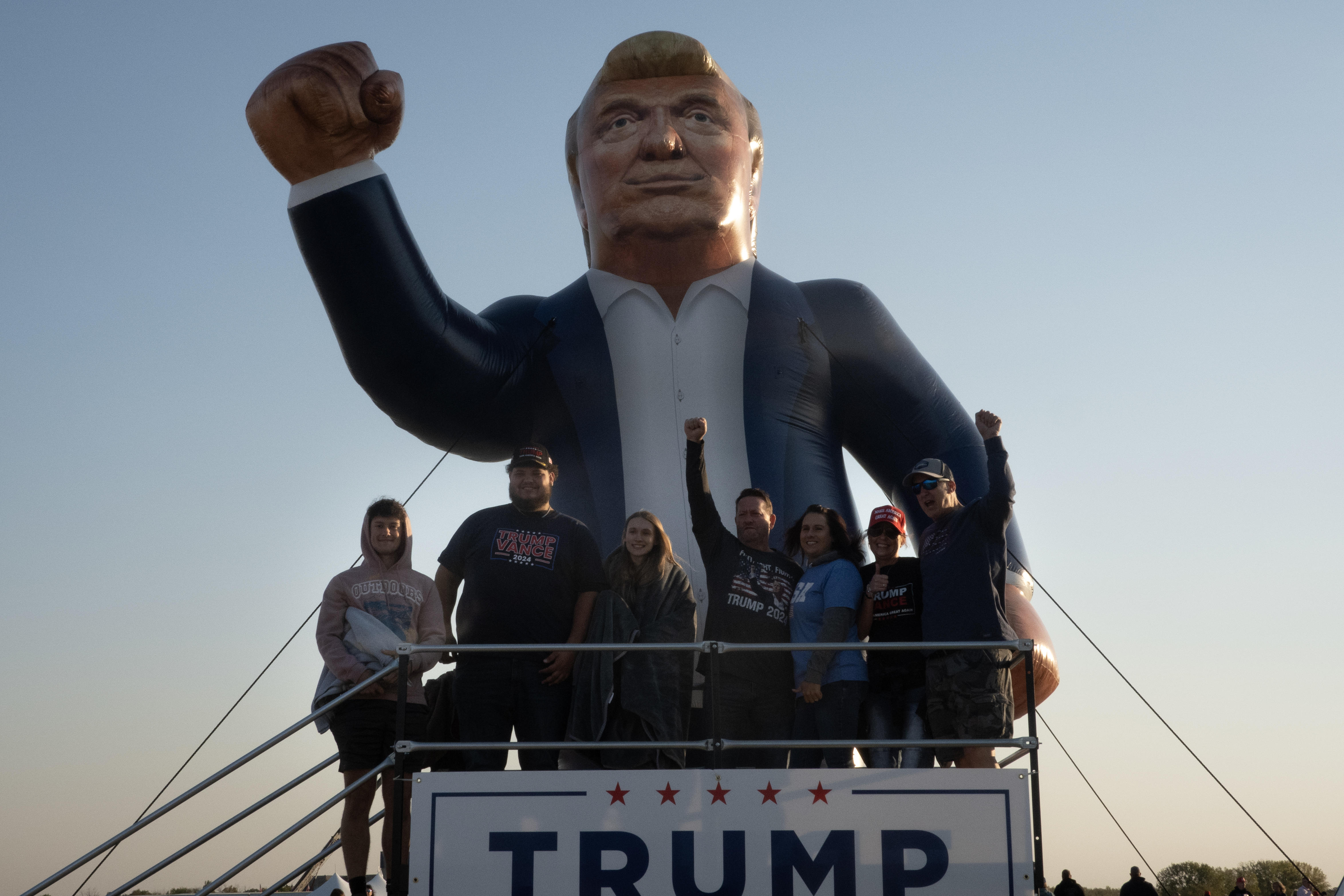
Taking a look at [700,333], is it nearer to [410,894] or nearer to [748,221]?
[748,221]

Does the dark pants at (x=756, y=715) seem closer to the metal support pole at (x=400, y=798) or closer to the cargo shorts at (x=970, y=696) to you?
the cargo shorts at (x=970, y=696)

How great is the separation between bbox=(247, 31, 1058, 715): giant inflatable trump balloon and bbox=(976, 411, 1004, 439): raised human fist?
143 cm

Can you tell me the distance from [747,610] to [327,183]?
8.78ft

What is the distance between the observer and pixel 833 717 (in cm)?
448

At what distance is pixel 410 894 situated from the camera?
398cm

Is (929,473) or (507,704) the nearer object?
(507,704)

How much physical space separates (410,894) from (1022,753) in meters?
2.00

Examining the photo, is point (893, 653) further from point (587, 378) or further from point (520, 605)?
point (587, 378)

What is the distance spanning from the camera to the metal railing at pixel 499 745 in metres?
3.94

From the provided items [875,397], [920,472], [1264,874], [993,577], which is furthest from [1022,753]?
[1264,874]

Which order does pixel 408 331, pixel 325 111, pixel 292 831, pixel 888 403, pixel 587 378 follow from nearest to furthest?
pixel 292 831
pixel 325 111
pixel 408 331
pixel 587 378
pixel 888 403

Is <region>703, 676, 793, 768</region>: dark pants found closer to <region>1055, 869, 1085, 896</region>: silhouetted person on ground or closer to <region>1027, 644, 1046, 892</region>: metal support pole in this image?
<region>1027, 644, 1046, 892</region>: metal support pole

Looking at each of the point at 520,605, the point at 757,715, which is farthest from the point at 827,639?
the point at 520,605

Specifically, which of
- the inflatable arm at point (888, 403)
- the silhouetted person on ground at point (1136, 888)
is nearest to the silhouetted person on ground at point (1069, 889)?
the silhouetted person on ground at point (1136, 888)
